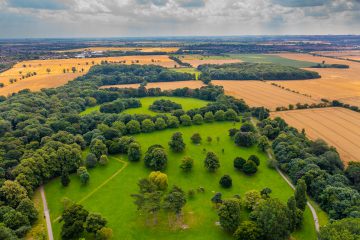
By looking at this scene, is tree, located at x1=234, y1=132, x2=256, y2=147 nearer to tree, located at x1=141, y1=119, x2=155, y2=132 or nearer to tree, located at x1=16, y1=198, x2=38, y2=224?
tree, located at x1=141, y1=119, x2=155, y2=132

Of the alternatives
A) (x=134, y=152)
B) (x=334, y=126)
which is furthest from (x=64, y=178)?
(x=334, y=126)

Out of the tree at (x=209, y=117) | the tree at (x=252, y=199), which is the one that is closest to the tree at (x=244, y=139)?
the tree at (x=209, y=117)

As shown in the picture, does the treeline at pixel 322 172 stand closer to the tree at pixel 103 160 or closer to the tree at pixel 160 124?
the tree at pixel 160 124

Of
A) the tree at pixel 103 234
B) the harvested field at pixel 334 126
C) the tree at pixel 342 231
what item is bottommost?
the tree at pixel 103 234

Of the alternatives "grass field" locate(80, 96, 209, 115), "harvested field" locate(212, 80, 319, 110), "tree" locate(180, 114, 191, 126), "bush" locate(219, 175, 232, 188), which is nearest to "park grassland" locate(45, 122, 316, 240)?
"bush" locate(219, 175, 232, 188)

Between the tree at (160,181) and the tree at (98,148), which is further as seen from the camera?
the tree at (98,148)

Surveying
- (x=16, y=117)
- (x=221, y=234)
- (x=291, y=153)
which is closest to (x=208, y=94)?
(x=291, y=153)

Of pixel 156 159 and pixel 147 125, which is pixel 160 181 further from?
pixel 147 125
